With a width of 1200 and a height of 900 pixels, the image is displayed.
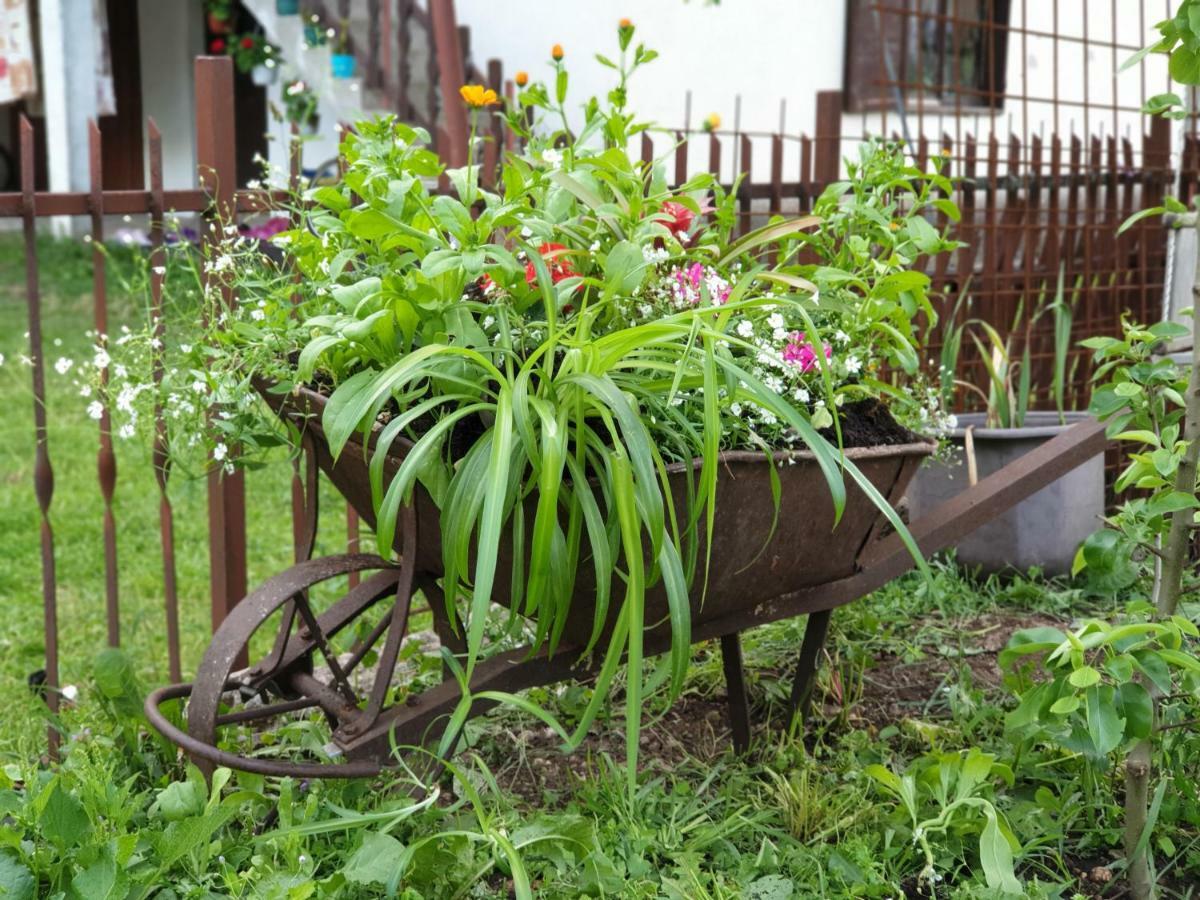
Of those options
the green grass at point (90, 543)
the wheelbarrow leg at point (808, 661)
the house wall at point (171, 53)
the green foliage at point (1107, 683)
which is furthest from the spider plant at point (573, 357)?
the house wall at point (171, 53)

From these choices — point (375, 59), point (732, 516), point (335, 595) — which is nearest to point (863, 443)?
point (732, 516)

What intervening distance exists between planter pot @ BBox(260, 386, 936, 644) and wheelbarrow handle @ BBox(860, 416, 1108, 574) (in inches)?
3.2

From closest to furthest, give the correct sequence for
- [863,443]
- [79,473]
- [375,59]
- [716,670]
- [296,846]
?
[296,846]
[863,443]
[716,670]
[79,473]
[375,59]

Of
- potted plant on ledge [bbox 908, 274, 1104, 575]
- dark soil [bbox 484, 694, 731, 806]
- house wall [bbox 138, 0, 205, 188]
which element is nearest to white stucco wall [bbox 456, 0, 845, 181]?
house wall [bbox 138, 0, 205, 188]

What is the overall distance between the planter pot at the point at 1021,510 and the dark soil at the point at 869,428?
40.9 inches

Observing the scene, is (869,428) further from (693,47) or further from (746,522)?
(693,47)

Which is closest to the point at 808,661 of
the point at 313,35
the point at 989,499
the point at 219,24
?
the point at 989,499

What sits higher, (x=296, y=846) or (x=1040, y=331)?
(x=1040, y=331)

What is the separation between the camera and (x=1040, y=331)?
15.8 ft

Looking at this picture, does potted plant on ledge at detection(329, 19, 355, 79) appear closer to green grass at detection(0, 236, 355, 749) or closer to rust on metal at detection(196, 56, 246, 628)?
green grass at detection(0, 236, 355, 749)

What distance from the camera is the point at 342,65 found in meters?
7.87

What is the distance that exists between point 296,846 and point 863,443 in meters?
1.12

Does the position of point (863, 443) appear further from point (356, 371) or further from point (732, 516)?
point (356, 371)

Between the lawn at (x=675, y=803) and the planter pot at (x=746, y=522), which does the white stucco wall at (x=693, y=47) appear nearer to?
the lawn at (x=675, y=803)
